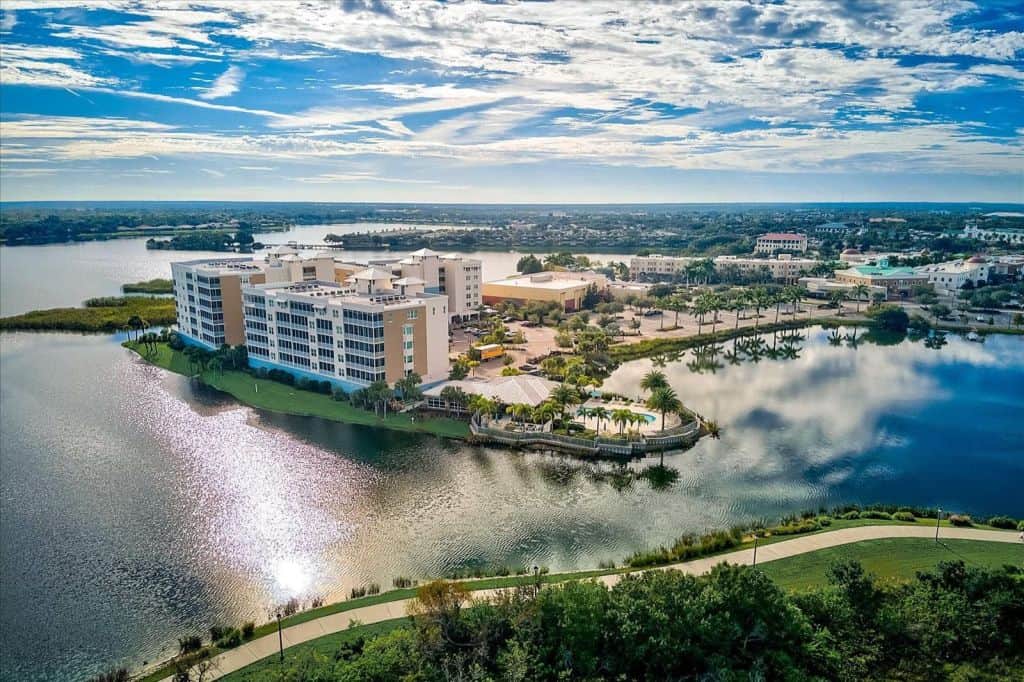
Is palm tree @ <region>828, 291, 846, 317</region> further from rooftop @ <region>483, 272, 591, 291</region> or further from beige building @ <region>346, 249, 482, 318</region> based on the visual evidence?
beige building @ <region>346, 249, 482, 318</region>

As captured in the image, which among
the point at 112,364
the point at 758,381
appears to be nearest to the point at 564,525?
the point at 758,381

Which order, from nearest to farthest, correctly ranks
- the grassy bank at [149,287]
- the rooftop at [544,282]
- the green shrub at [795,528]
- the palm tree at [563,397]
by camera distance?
the green shrub at [795,528], the palm tree at [563,397], the rooftop at [544,282], the grassy bank at [149,287]

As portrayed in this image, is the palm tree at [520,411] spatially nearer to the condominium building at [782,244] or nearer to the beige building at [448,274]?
the beige building at [448,274]

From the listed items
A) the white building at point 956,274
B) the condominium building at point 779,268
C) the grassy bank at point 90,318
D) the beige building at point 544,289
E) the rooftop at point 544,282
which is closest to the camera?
the grassy bank at point 90,318

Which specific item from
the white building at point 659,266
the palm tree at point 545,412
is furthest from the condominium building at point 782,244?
the palm tree at point 545,412

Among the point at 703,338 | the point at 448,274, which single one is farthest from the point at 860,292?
the point at 448,274

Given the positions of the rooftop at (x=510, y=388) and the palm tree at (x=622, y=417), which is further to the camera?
the rooftop at (x=510, y=388)

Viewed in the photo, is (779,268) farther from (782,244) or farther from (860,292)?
(782,244)

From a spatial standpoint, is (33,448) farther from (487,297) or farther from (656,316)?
(656,316)
